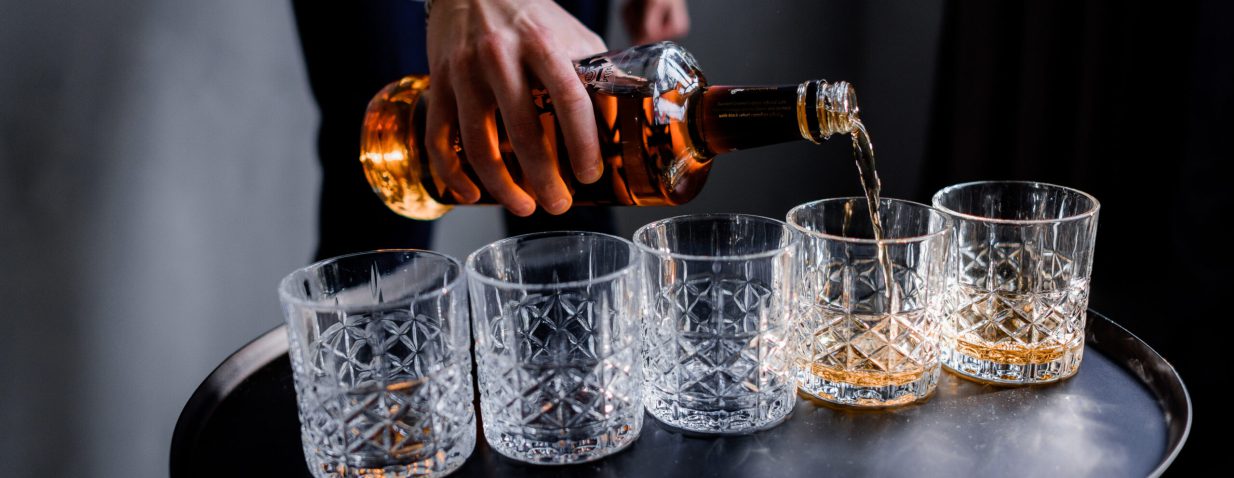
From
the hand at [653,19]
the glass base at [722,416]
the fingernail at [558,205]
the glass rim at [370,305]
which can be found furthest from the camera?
the hand at [653,19]

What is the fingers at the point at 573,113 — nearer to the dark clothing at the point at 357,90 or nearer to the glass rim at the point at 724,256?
the glass rim at the point at 724,256

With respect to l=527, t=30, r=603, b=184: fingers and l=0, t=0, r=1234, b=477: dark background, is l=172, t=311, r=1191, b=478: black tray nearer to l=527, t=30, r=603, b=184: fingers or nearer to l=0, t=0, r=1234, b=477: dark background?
l=527, t=30, r=603, b=184: fingers

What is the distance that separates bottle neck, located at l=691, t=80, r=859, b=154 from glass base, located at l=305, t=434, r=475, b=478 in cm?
35

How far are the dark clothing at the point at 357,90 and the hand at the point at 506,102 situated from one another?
50cm

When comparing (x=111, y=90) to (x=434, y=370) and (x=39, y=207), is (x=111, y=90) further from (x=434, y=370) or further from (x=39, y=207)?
(x=434, y=370)

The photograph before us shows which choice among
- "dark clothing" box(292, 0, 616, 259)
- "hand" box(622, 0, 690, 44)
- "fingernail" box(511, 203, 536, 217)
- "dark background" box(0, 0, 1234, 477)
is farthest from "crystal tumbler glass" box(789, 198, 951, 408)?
"dark background" box(0, 0, 1234, 477)

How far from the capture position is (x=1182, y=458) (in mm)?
1850

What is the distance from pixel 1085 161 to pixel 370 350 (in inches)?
67.7

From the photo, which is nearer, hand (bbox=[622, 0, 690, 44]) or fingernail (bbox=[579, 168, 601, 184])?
fingernail (bbox=[579, 168, 601, 184])

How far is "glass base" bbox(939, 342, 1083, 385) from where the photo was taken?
909mm

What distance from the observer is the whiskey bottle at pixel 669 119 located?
851mm

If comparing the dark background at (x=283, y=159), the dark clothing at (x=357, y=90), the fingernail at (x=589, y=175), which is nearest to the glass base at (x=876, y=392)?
the fingernail at (x=589, y=175)

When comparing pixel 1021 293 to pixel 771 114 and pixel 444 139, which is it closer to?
→ pixel 771 114

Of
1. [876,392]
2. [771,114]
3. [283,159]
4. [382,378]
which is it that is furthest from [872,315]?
[283,159]
